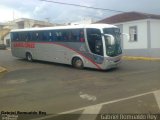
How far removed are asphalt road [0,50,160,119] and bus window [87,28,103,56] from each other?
3011mm

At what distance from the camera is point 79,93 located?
40.8 ft

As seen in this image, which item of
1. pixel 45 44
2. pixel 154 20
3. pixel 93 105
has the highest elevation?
pixel 154 20

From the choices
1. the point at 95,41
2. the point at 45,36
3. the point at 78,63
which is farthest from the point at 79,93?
the point at 45,36

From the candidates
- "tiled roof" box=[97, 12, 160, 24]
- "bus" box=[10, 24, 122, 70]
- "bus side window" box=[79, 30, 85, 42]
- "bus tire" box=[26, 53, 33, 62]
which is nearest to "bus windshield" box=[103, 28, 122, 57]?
"bus" box=[10, 24, 122, 70]

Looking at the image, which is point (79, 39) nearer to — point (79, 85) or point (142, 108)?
point (79, 85)

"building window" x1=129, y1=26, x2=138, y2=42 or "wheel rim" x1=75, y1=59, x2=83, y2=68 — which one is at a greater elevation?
"building window" x1=129, y1=26, x2=138, y2=42

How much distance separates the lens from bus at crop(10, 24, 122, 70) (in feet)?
65.0

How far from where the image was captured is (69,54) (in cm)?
2194

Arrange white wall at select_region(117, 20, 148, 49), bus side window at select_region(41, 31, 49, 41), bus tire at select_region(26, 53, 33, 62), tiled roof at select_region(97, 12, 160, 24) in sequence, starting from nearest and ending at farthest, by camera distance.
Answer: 1. bus side window at select_region(41, 31, 49, 41)
2. bus tire at select_region(26, 53, 33, 62)
3. white wall at select_region(117, 20, 148, 49)
4. tiled roof at select_region(97, 12, 160, 24)

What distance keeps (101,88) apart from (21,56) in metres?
14.9

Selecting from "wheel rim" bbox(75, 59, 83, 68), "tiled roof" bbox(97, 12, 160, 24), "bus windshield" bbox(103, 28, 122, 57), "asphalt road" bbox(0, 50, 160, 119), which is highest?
"tiled roof" bbox(97, 12, 160, 24)

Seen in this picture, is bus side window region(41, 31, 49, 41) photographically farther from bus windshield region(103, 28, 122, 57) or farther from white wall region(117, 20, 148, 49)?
white wall region(117, 20, 148, 49)

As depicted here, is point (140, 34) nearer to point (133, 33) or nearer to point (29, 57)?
point (133, 33)

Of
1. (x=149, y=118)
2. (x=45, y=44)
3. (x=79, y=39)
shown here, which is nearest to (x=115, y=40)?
(x=79, y=39)
